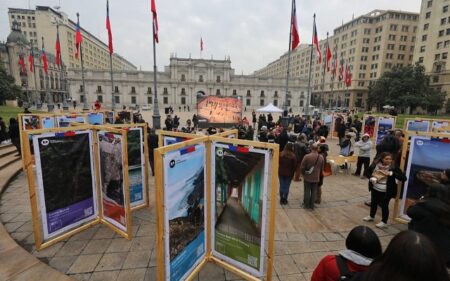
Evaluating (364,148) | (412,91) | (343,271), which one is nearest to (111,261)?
→ (343,271)

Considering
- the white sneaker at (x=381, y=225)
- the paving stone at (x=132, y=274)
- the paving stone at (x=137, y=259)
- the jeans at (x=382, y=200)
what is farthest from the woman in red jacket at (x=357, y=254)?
the white sneaker at (x=381, y=225)

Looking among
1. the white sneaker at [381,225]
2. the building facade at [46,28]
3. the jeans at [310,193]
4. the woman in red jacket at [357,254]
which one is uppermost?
the building facade at [46,28]

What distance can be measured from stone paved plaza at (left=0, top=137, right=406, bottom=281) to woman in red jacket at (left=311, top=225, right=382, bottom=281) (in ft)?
6.21

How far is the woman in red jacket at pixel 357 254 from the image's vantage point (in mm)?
1737

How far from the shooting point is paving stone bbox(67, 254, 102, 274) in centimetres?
352

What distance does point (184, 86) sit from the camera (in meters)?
75.0

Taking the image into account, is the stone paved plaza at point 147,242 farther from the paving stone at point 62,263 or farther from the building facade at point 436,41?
the building facade at point 436,41

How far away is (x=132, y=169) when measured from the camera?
5.34 m

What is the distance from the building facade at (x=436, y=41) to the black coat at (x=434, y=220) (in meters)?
59.4

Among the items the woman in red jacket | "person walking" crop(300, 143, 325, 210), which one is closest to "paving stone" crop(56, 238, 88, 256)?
the woman in red jacket

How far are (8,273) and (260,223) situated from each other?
3.71 m

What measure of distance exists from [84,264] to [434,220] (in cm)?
501

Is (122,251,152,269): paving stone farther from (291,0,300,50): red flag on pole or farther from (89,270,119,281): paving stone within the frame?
(291,0,300,50): red flag on pole

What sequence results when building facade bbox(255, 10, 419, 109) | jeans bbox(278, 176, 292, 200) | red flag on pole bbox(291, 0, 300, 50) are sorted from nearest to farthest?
1. jeans bbox(278, 176, 292, 200)
2. red flag on pole bbox(291, 0, 300, 50)
3. building facade bbox(255, 10, 419, 109)
